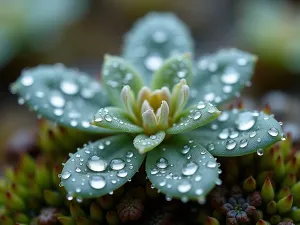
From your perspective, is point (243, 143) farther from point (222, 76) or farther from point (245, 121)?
point (222, 76)

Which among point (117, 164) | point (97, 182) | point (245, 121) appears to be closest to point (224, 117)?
point (245, 121)

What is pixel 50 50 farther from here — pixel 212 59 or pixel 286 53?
pixel 212 59

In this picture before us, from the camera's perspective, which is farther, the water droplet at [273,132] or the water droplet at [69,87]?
the water droplet at [69,87]

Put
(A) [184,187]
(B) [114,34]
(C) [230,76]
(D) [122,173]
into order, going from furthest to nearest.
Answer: (B) [114,34]
(C) [230,76]
(D) [122,173]
(A) [184,187]

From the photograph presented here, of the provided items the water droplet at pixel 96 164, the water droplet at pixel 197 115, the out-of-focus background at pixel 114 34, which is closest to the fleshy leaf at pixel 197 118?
the water droplet at pixel 197 115

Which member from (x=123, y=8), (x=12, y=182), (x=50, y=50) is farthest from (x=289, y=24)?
(x=12, y=182)

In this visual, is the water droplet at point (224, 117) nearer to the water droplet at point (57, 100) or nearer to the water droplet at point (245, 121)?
the water droplet at point (245, 121)
